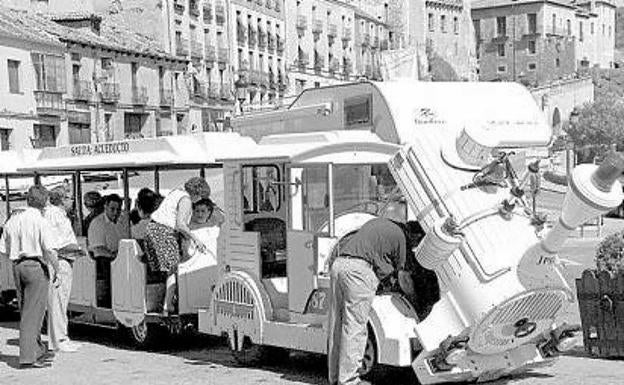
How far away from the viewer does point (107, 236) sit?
1474 cm

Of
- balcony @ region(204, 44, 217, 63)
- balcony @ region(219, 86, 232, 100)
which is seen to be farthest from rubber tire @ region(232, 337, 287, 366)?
balcony @ region(204, 44, 217, 63)

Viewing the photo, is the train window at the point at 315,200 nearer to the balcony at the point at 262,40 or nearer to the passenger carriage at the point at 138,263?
the passenger carriage at the point at 138,263

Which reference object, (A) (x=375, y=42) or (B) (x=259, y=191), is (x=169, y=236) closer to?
(B) (x=259, y=191)

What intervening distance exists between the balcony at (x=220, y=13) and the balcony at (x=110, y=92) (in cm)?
2039

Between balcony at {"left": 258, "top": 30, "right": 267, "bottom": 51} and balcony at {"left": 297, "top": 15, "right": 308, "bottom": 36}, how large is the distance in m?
8.77

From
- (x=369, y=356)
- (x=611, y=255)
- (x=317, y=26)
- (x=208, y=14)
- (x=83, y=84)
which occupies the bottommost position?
(x=369, y=356)

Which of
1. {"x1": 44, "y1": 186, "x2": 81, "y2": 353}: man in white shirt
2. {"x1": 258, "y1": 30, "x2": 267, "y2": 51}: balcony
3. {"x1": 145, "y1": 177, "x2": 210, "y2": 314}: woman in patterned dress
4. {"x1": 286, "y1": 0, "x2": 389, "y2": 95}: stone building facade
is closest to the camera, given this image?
{"x1": 145, "y1": 177, "x2": 210, "y2": 314}: woman in patterned dress

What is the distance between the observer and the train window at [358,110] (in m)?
11.0

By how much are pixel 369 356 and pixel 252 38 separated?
71.6 meters

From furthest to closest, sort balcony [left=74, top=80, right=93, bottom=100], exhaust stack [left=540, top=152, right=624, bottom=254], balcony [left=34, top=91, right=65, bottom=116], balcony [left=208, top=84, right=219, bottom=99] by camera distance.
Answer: balcony [left=208, top=84, right=219, bottom=99] < balcony [left=74, top=80, right=93, bottom=100] < balcony [left=34, top=91, right=65, bottom=116] < exhaust stack [left=540, top=152, right=624, bottom=254]

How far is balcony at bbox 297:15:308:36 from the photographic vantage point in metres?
91.3

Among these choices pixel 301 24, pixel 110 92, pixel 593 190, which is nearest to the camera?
pixel 593 190

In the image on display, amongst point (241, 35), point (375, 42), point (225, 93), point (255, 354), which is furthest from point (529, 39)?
point (255, 354)

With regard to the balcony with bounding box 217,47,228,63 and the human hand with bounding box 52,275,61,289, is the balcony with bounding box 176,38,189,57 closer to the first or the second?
the balcony with bounding box 217,47,228,63
